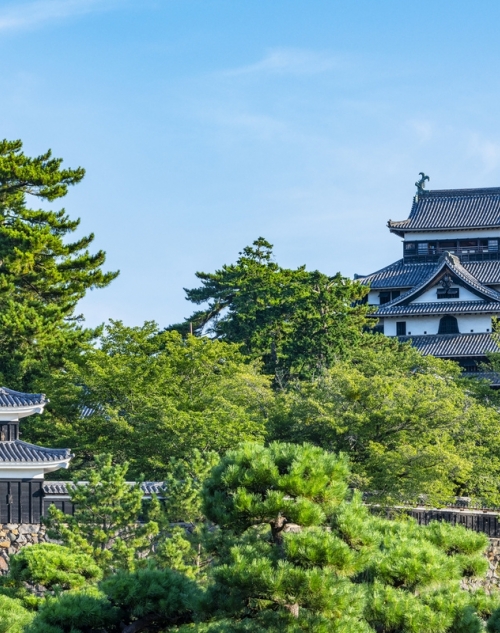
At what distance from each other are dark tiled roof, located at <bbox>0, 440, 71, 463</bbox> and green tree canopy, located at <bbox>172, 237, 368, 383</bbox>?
12172mm

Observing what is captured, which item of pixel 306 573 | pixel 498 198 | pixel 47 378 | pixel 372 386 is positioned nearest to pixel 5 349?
pixel 47 378

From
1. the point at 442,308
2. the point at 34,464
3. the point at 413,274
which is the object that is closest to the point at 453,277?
the point at 442,308

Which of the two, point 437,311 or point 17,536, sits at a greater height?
point 437,311

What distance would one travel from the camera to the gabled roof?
5632 cm

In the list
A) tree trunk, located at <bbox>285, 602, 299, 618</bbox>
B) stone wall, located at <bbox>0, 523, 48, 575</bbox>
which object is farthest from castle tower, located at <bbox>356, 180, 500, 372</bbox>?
tree trunk, located at <bbox>285, 602, 299, 618</bbox>

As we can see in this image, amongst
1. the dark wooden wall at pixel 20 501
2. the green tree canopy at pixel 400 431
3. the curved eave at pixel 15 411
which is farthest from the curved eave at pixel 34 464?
the green tree canopy at pixel 400 431

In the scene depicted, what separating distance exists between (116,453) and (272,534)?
17330mm

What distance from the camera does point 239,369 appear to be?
40250mm

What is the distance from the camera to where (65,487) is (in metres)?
32.1

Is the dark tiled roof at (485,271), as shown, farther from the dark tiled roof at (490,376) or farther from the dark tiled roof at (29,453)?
the dark tiled roof at (29,453)

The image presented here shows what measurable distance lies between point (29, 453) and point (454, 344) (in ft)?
89.3

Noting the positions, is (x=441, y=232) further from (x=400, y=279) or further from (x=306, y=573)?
(x=306, y=573)

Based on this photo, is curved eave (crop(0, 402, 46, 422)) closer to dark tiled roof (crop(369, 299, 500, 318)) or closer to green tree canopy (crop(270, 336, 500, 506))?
green tree canopy (crop(270, 336, 500, 506))

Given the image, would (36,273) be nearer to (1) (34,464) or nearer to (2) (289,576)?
(1) (34,464)
